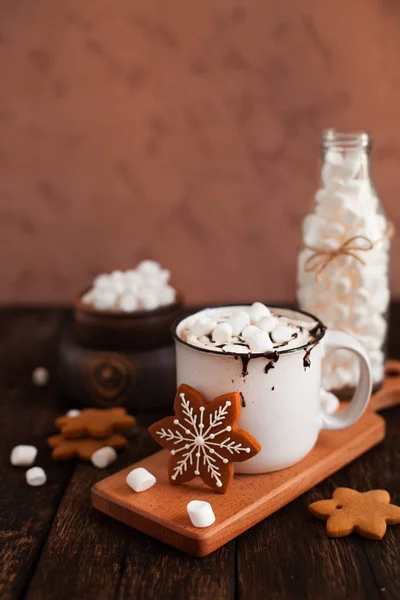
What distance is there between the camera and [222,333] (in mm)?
859

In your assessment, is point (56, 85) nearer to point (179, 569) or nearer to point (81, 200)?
point (81, 200)

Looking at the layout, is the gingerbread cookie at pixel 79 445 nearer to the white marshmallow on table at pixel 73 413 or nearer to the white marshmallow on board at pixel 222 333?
the white marshmallow on table at pixel 73 413

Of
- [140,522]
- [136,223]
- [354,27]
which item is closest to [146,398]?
[140,522]

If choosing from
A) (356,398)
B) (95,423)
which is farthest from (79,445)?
(356,398)

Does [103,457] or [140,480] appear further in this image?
[103,457]

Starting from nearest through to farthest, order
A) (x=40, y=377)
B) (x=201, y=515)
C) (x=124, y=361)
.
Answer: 1. (x=201, y=515)
2. (x=124, y=361)
3. (x=40, y=377)

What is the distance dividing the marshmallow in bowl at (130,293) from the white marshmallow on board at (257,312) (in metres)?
0.25

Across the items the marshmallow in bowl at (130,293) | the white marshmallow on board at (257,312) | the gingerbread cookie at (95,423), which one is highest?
the white marshmallow on board at (257,312)

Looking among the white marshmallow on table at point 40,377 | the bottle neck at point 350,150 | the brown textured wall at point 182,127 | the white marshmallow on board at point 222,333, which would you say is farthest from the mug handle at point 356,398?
the brown textured wall at point 182,127

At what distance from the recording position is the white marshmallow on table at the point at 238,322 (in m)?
0.88

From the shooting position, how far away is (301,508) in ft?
2.82

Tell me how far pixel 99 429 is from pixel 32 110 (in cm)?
88

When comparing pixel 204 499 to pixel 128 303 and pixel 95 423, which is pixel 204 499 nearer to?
pixel 95 423

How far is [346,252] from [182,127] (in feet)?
2.30
